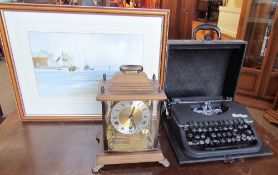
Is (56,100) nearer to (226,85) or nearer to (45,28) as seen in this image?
(45,28)

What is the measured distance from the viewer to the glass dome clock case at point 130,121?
25.6 inches

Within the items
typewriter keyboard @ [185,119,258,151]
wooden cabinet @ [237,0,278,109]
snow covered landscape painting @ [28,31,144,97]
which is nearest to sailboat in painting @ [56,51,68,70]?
snow covered landscape painting @ [28,31,144,97]

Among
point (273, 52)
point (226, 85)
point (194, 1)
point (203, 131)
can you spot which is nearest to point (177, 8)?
point (194, 1)

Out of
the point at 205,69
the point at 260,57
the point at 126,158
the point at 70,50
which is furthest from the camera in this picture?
the point at 260,57

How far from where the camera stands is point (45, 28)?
0.79m

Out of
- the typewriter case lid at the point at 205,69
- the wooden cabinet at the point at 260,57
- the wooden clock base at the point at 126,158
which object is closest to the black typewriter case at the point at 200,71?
the typewriter case lid at the point at 205,69

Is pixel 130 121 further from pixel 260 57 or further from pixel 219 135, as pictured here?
pixel 260 57

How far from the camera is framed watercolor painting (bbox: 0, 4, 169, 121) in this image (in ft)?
2.57

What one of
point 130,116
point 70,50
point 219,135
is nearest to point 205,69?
point 219,135

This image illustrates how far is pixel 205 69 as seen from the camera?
982mm

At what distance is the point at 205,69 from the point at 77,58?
1.85ft

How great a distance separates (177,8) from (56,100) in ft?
15.2

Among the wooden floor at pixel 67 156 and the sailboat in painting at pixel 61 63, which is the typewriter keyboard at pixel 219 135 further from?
the sailboat in painting at pixel 61 63

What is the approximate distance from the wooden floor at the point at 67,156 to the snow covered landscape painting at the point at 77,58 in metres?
0.16
